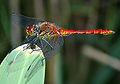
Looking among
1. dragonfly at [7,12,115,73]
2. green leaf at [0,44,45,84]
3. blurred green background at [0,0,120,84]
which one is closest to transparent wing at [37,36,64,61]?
dragonfly at [7,12,115,73]

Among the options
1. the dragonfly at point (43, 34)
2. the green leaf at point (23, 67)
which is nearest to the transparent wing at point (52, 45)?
the dragonfly at point (43, 34)

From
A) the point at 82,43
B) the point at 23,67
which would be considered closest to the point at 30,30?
the point at 23,67

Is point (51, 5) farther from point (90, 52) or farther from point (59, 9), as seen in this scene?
point (90, 52)

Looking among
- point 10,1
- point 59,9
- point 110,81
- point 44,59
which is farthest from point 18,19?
point 110,81

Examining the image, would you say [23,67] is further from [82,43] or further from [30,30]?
[82,43]

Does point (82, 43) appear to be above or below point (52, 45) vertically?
below

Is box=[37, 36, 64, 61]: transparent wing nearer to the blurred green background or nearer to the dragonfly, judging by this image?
the dragonfly
